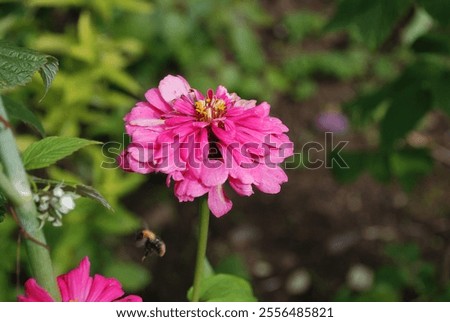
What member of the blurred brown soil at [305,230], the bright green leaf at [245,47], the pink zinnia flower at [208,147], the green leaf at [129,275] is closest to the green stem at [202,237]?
the pink zinnia flower at [208,147]

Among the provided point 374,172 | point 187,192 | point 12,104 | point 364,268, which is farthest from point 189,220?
point 187,192

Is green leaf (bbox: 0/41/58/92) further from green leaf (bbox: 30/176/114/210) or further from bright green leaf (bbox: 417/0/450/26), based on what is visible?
bright green leaf (bbox: 417/0/450/26)

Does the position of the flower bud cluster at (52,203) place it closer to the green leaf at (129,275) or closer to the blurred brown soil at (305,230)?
the green leaf at (129,275)

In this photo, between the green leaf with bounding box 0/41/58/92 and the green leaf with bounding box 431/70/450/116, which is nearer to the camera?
the green leaf with bounding box 0/41/58/92

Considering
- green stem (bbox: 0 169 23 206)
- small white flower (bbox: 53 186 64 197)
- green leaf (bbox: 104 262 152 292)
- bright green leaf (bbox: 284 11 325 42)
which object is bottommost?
green stem (bbox: 0 169 23 206)

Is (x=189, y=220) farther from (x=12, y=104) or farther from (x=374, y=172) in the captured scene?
(x=12, y=104)

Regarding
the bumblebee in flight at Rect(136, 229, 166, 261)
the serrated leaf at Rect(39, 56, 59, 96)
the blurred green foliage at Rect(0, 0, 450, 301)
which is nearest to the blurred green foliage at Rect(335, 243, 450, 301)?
the blurred green foliage at Rect(0, 0, 450, 301)
